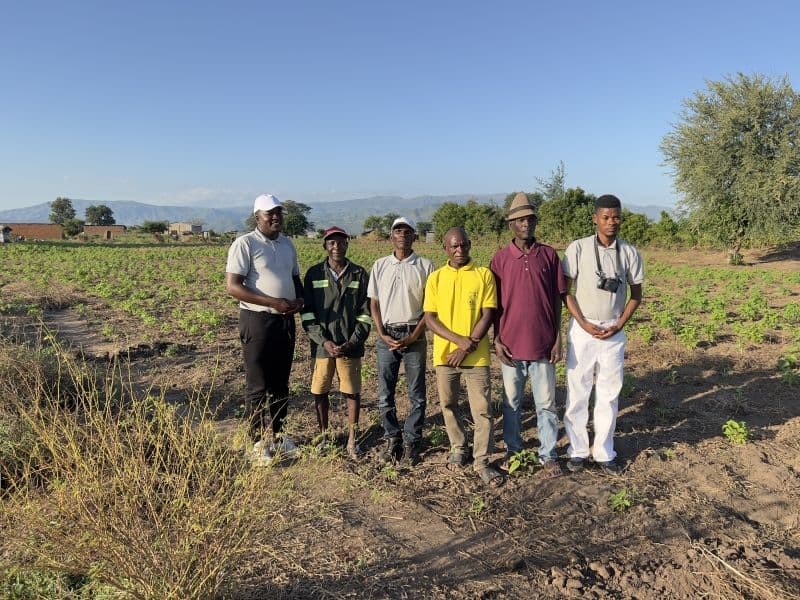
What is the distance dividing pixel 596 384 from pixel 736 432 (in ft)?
5.80

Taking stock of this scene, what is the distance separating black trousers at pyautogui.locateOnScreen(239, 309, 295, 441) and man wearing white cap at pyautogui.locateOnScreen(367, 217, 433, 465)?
0.80 metres

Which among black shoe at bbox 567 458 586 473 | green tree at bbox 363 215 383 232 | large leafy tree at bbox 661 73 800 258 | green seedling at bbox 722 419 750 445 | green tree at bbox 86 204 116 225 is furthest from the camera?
green tree at bbox 86 204 116 225

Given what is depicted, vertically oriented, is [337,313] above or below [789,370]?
above

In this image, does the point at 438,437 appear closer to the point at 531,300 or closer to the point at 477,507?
the point at 477,507

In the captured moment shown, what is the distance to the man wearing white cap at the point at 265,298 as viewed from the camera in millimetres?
4086

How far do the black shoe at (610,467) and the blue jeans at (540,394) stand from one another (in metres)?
0.44

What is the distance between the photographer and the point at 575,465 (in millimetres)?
4168

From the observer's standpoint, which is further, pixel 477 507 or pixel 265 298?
pixel 265 298

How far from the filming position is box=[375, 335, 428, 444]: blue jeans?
4.27m

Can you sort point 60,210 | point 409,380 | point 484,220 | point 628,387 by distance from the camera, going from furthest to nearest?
point 60,210, point 484,220, point 628,387, point 409,380

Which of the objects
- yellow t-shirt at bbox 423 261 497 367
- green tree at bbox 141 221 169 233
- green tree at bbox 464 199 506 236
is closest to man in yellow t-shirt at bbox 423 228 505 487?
yellow t-shirt at bbox 423 261 497 367

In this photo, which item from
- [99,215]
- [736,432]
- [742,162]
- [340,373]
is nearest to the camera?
[340,373]

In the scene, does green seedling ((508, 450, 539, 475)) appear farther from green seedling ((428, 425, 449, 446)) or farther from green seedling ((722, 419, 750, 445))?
green seedling ((722, 419, 750, 445))

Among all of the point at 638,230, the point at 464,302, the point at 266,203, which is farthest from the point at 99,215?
the point at 464,302
